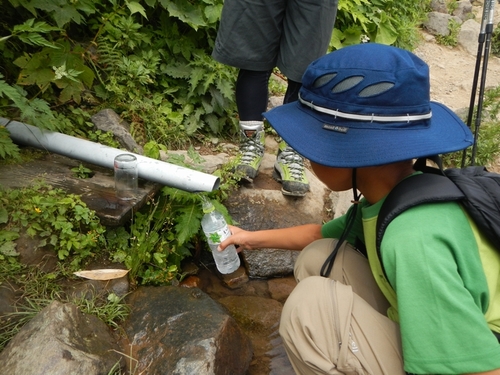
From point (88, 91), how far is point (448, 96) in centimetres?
523

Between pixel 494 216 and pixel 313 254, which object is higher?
pixel 494 216

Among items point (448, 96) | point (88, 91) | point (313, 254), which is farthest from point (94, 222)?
point (448, 96)

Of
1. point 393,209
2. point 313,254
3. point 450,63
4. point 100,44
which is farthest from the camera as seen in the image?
point 450,63

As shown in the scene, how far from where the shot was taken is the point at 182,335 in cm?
246

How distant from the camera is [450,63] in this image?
847 centimetres

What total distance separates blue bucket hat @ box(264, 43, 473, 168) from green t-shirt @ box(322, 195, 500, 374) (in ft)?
0.79

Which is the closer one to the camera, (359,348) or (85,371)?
(359,348)

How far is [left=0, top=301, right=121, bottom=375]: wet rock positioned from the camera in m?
2.07

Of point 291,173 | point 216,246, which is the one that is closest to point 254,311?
point 216,246

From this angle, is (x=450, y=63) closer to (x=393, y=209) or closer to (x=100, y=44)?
(x=100, y=44)

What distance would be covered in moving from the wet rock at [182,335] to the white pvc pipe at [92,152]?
706 millimetres

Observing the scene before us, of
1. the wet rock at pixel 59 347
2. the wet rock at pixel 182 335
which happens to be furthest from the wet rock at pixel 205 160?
the wet rock at pixel 59 347

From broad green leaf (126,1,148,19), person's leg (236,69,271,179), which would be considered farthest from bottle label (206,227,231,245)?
broad green leaf (126,1,148,19)

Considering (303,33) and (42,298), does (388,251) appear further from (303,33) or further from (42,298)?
(303,33)
